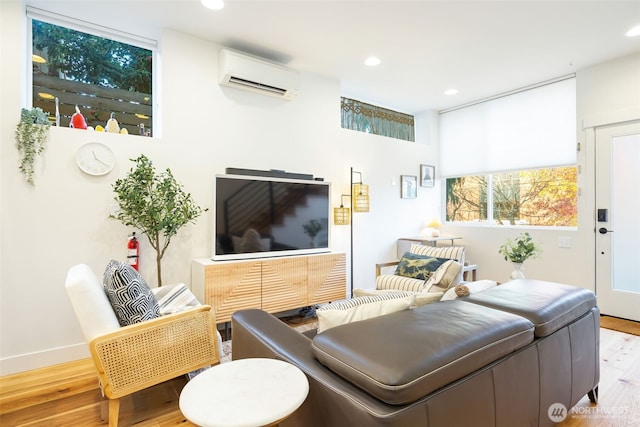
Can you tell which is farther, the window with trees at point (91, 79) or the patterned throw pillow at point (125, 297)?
the window with trees at point (91, 79)

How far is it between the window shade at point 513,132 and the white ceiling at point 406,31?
363mm

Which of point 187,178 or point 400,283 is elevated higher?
point 187,178

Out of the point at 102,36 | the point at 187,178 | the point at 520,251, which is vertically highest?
the point at 102,36

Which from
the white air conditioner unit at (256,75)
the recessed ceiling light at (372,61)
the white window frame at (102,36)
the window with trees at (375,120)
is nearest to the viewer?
the white window frame at (102,36)

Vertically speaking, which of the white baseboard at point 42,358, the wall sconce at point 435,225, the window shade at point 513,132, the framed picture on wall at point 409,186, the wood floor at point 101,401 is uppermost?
the window shade at point 513,132

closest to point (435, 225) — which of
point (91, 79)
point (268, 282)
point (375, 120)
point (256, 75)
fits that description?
point (375, 120)

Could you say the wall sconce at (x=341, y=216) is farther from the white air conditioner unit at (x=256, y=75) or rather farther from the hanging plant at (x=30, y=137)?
the hanging plant at (x=30, y=137)

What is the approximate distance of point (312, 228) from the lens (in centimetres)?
363

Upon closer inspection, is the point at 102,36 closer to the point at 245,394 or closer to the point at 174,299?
the point at 174,299

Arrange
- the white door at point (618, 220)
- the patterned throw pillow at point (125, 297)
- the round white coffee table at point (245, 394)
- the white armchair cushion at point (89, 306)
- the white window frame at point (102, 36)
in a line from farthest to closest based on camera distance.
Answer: the white door at point (618, 220) → the white window frame at point (102, 36) → the patterned throw pillow at point (125, 297) → the white armchair cushion at point (89, 306) → the round white coffee table at point (245, 394)

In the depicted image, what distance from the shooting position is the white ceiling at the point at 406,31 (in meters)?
2.61

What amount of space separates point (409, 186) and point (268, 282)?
2.90m

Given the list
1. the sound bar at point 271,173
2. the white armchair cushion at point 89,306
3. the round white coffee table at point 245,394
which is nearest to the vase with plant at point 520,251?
the sound bar at point 271,173

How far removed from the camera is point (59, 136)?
8.30ft
